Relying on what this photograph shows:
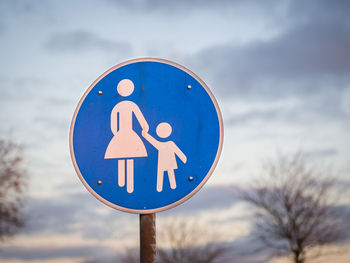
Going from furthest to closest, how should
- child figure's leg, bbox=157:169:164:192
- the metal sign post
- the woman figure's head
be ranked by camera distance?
1. the woman figure's head
2. child figure's leg, bbox=157:169:164:192
3. the metal sign post

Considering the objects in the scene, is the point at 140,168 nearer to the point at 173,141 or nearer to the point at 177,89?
the point at 173,141

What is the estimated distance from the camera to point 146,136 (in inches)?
106

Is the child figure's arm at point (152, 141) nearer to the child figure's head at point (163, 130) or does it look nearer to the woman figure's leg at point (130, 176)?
the child figure's head at point (163, 130)

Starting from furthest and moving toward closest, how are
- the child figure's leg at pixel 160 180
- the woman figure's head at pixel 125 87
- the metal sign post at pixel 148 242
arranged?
1. the woman figure's head at pixel 125 87
2. the child figure's leg at pixel 160 180
3. the metal sign post at pixel 148 242

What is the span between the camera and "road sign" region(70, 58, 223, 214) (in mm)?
2641

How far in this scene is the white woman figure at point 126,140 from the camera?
2666mm

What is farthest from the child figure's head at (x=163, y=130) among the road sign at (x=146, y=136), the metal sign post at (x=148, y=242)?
the metal sign post at (x=148, y=242)

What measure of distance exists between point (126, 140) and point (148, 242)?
1.84 ft

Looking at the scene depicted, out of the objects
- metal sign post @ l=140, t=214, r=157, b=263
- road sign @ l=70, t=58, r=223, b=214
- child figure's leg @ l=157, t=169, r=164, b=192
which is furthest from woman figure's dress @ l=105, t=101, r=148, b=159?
metal sign post @ l=140, t=214, r=157, b=263

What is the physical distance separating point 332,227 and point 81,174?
20391 mm

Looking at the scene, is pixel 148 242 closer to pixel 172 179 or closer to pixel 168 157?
pixel 172 179

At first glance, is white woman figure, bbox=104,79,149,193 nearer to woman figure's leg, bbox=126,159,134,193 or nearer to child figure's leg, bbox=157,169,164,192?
woman figure's leg, bbox=126,159,134,193

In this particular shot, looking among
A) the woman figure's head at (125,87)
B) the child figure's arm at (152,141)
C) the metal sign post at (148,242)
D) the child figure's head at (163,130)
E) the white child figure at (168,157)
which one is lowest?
the metal sign post at (148,242)

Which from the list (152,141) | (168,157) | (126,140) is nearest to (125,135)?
(126,140)
